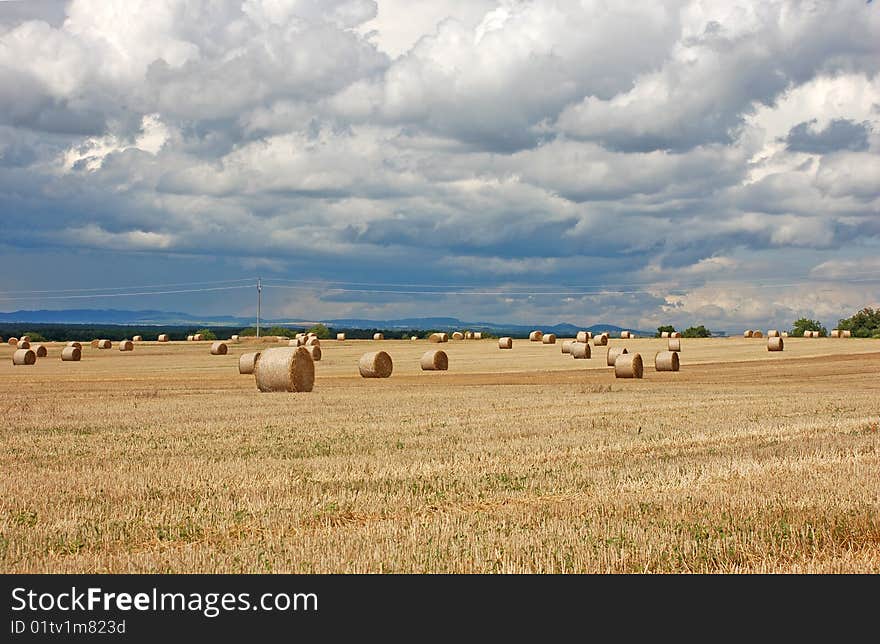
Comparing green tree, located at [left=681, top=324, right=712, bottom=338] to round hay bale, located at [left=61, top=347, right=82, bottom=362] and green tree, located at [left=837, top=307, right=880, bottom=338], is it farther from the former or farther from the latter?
round hay bale, located at [left=61, top=347, right=82, bottom=362]

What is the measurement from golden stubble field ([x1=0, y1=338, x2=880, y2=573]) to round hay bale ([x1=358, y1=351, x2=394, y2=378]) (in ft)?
47.9

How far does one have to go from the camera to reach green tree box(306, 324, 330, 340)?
382ft

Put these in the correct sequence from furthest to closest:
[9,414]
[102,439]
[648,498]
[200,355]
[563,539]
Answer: [200,355], [9,414], [102,439], [648,498], [563,539]

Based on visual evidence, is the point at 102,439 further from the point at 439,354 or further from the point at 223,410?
the point at 439,354

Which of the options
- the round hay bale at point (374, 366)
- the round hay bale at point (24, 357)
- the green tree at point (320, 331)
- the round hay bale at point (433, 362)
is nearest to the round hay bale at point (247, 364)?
the round hay bale at point (374, 366)

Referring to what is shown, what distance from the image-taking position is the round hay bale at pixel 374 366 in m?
43.4

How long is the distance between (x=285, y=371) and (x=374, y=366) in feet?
39.1

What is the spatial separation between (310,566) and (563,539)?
7.60ft

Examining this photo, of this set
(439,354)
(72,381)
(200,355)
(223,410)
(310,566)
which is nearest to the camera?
(310,566)

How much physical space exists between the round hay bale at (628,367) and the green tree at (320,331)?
245 ft

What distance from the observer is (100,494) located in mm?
11812

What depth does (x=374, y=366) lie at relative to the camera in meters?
43.4

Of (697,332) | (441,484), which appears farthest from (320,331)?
(441,484)
